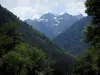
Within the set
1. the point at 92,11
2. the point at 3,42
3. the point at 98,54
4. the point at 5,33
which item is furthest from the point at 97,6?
the point at 5,33

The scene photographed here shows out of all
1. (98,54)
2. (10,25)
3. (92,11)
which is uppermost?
(10,25)

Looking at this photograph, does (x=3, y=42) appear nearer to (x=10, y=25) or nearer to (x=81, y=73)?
(x=10, y=25)

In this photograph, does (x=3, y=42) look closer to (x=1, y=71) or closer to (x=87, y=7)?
(x=1, y=71)

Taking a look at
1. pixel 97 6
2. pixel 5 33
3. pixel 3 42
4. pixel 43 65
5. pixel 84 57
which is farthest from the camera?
pixel 43 65

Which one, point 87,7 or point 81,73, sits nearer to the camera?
point 87,7

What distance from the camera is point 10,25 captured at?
97.6 metres

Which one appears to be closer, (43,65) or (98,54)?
(98,54)

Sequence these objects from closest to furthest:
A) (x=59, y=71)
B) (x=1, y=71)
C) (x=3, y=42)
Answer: (x=1, y=71), (x=3, y=42), (x=59, y=71)

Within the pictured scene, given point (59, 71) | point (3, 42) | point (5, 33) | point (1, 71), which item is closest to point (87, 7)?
point (1, 71)

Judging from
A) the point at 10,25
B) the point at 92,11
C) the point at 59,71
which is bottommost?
the point at 59,71

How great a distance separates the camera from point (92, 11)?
22.4 m

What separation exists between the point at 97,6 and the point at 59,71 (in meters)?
127

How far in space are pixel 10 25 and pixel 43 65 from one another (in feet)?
85.2

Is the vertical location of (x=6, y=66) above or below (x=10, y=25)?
below
